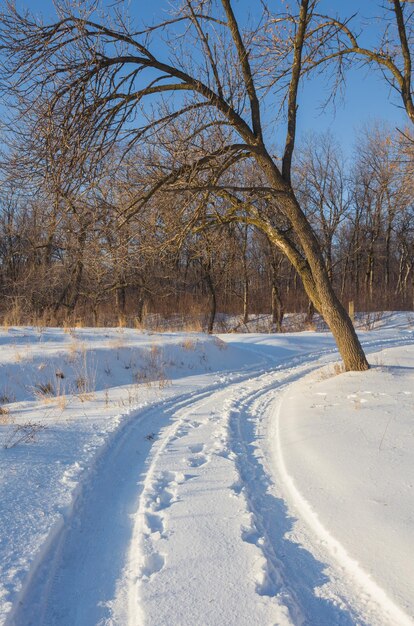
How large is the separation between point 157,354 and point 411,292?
32687 millimetres

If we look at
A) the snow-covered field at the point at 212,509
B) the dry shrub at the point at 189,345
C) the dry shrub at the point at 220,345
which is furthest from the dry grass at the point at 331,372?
the dry shrub at the point at 189,345

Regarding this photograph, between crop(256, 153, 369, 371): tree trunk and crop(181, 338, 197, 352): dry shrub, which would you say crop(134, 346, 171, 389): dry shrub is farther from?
crop(256, 153, 369, 371): tree trunk

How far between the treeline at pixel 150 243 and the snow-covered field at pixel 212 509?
3.11m

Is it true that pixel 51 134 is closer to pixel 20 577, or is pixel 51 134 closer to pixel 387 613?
pixel 20 577

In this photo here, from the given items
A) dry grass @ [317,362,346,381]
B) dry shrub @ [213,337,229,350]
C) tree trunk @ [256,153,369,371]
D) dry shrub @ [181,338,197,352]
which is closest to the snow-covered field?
tree trunk @ [256,153,369,371]

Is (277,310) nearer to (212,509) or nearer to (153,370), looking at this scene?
(153,370)

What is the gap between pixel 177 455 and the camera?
15.4 feet

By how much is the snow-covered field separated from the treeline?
3108 millimetres

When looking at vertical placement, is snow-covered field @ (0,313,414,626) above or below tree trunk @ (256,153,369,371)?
below

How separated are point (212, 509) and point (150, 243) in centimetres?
574

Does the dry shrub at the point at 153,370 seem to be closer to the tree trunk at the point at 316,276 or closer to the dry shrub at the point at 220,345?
the dry shrub at the point at 220,345

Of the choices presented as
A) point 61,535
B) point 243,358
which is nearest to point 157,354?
point 243,358

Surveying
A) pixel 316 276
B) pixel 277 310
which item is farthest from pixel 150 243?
pixel 277 310

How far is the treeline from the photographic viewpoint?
24.1 ft
